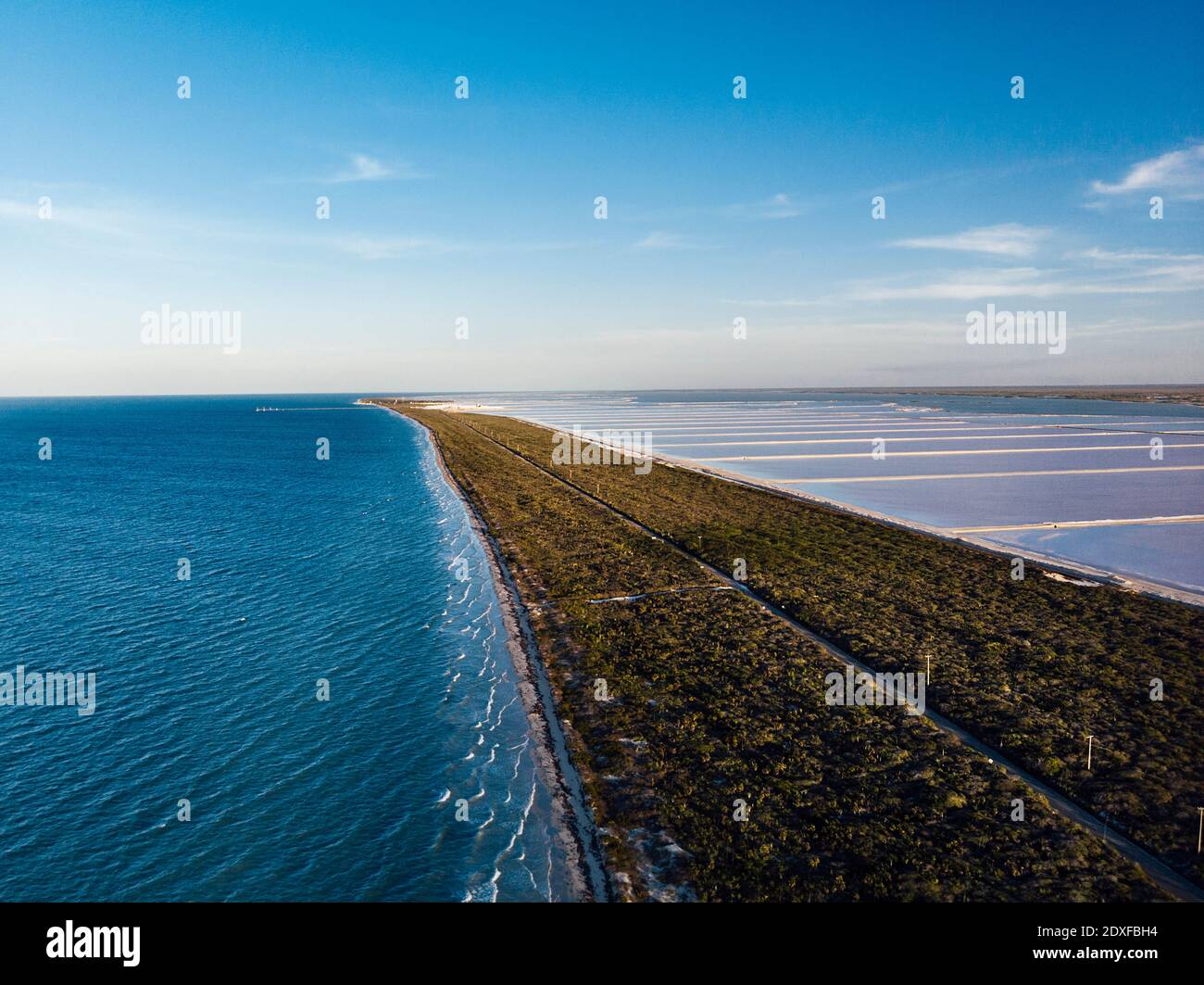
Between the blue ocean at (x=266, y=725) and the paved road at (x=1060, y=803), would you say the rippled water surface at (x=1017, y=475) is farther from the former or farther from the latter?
the blue ocean at (x=266, y=725)

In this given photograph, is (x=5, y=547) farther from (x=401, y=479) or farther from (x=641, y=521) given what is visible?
(x=641, y=521)

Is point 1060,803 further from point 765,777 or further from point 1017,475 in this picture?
point 1017,475

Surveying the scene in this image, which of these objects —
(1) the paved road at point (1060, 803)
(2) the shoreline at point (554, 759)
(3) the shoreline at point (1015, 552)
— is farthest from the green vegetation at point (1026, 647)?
(2) the shoreline at point (554, 759)

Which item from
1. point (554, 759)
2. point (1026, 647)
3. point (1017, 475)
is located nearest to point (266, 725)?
point (554, 759)

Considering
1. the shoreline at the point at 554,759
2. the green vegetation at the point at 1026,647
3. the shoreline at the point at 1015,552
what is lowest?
the shoreline at the point at 554,759

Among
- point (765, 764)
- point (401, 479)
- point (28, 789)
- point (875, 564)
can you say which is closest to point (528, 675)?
point (765, 764)
